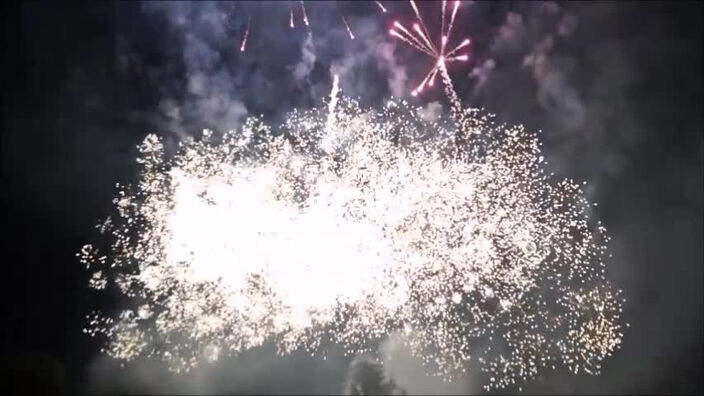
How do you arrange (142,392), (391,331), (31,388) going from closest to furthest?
(391,331)
(31,388)
(142,392)

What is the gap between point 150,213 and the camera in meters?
9.83

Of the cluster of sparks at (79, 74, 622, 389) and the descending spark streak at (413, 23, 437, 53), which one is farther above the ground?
the descending spark streak at (413, 23, 437, 53)

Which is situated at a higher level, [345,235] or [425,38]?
[425,38]

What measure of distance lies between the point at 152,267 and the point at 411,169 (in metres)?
5.28

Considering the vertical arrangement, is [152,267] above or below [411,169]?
below

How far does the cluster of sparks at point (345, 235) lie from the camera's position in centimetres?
955

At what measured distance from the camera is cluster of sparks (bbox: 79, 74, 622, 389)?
955cm

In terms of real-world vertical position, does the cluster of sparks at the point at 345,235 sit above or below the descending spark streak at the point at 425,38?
below

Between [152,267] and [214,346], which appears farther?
[214,346]

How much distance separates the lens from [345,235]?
380 inches

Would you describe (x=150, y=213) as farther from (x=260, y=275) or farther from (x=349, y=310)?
(x=349, y=310)

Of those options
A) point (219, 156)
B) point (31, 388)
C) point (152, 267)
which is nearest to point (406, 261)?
point (219, 156)

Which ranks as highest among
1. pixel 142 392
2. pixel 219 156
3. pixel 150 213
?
pixel 219 156

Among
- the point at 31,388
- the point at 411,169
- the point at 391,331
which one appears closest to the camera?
the point at 411,169
